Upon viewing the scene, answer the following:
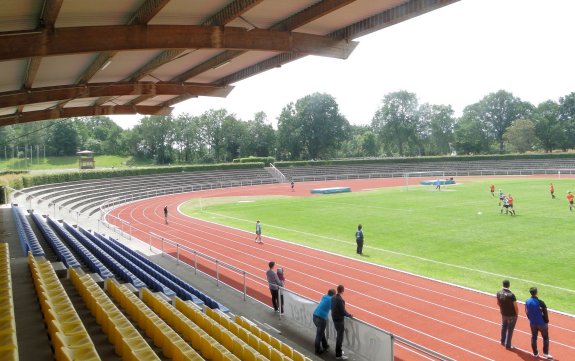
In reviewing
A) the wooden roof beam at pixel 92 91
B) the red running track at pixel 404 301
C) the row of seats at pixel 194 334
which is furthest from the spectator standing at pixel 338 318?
the wooden roof beam at pixel 92 91

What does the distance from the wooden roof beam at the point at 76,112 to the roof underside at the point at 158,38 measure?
5.52 metres

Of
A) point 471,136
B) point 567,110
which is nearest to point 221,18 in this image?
point 471,136

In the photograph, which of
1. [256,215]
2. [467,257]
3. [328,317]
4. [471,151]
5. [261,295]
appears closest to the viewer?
[328,317]

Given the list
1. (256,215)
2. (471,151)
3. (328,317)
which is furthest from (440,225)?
(471,151)

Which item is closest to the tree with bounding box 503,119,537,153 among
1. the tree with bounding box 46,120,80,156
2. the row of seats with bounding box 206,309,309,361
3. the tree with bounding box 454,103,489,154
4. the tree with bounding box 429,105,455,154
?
the tree with bounding box 454,103,489,154

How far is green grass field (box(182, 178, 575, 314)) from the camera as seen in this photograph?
15509 millimetres

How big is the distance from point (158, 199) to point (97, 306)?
4295cm

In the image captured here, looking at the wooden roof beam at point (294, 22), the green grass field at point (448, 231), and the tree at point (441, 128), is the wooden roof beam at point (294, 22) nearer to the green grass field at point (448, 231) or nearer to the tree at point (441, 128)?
the green grass field at point (448, 231)

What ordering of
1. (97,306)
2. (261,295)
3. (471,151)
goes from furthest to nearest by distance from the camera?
(471,151) < (261,295) < (97,306)

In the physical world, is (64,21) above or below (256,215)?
above

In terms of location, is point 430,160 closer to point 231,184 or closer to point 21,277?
point 231,184

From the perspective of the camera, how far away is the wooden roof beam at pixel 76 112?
20.7m

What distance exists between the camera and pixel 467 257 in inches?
710

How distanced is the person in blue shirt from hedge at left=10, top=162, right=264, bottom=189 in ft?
113
